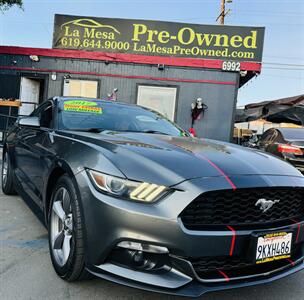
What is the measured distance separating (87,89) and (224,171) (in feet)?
32.7

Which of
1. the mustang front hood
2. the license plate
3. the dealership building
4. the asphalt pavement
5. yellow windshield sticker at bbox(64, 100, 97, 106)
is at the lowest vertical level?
the asphalt pavement

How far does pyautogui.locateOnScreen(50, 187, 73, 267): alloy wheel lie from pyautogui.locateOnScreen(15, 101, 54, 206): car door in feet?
1.52

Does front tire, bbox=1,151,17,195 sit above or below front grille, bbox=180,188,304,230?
below

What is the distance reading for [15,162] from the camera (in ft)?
14.4

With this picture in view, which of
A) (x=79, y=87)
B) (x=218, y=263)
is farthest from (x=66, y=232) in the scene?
(x=79, y=87)

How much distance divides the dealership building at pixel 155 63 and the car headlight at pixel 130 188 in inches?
367

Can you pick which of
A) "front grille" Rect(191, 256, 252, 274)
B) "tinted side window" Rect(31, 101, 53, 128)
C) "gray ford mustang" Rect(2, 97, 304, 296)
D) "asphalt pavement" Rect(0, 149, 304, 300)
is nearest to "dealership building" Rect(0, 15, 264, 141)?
"tinted side window" Rect(31, 101, 53, 128)

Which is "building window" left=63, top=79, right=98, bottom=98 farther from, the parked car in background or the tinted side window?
the tinted side window

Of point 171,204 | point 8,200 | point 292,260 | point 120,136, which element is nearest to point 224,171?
point 171,204

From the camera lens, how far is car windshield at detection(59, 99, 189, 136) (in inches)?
132

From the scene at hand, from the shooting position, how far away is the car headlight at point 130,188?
79.2 inches

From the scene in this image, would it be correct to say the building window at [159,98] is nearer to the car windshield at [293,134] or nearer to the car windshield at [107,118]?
the car windshield at [293,134]

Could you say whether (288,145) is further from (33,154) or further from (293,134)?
(33,154)

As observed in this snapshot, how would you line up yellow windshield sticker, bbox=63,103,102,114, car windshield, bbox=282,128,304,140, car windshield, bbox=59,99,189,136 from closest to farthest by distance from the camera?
car windshield, bbox=59,99,189,136 < yellow windshield sticker, bbox=63,103,102,114 < car windshield, bbox=282,128,304,140
